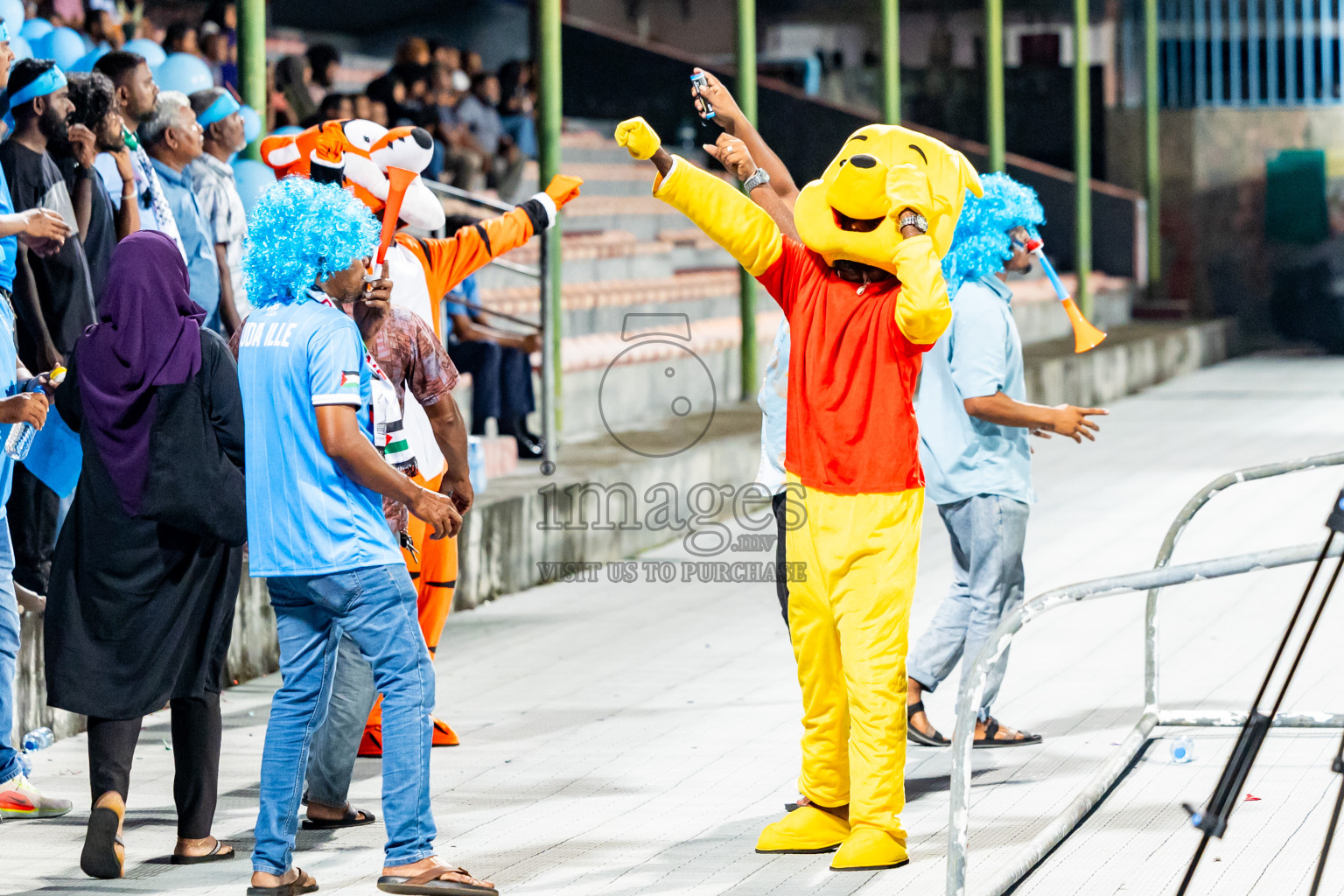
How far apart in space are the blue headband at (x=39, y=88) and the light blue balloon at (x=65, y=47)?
2593 millimetres

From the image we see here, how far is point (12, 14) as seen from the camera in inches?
342

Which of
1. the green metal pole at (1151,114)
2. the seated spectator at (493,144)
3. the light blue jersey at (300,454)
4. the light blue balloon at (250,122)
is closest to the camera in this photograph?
the light blue jersey at (300,454)

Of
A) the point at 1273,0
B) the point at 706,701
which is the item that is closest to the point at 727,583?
the point at 706,701

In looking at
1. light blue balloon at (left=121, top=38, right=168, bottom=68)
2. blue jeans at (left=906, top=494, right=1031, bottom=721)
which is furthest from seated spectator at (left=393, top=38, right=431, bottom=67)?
blue jeans at (left=906, top=494, right=1031, bottom=721)

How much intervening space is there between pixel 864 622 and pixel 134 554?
1994mm

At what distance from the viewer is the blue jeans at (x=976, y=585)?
6.42m

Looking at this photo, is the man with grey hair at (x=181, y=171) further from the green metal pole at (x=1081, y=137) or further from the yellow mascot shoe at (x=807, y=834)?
the green metal pole at (x=1081, y=137)

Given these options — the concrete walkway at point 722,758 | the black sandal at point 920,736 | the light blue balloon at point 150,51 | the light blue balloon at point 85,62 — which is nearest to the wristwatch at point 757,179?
A: the concrete walkway at point 722,758

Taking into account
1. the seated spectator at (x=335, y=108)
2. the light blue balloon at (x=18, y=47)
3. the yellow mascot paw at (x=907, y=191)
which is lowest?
the yellow mascot paw at (x=907, y=191)

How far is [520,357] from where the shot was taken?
11.3 meters

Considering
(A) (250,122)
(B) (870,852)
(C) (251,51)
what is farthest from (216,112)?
(B) (870,852)

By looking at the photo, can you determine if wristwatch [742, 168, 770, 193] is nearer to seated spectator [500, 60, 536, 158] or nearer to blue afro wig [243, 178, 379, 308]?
blue afro wig [243, 178, 379, 308]

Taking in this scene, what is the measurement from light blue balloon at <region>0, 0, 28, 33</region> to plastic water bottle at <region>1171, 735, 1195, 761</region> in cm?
573

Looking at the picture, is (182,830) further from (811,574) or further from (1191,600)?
(1191,600)
